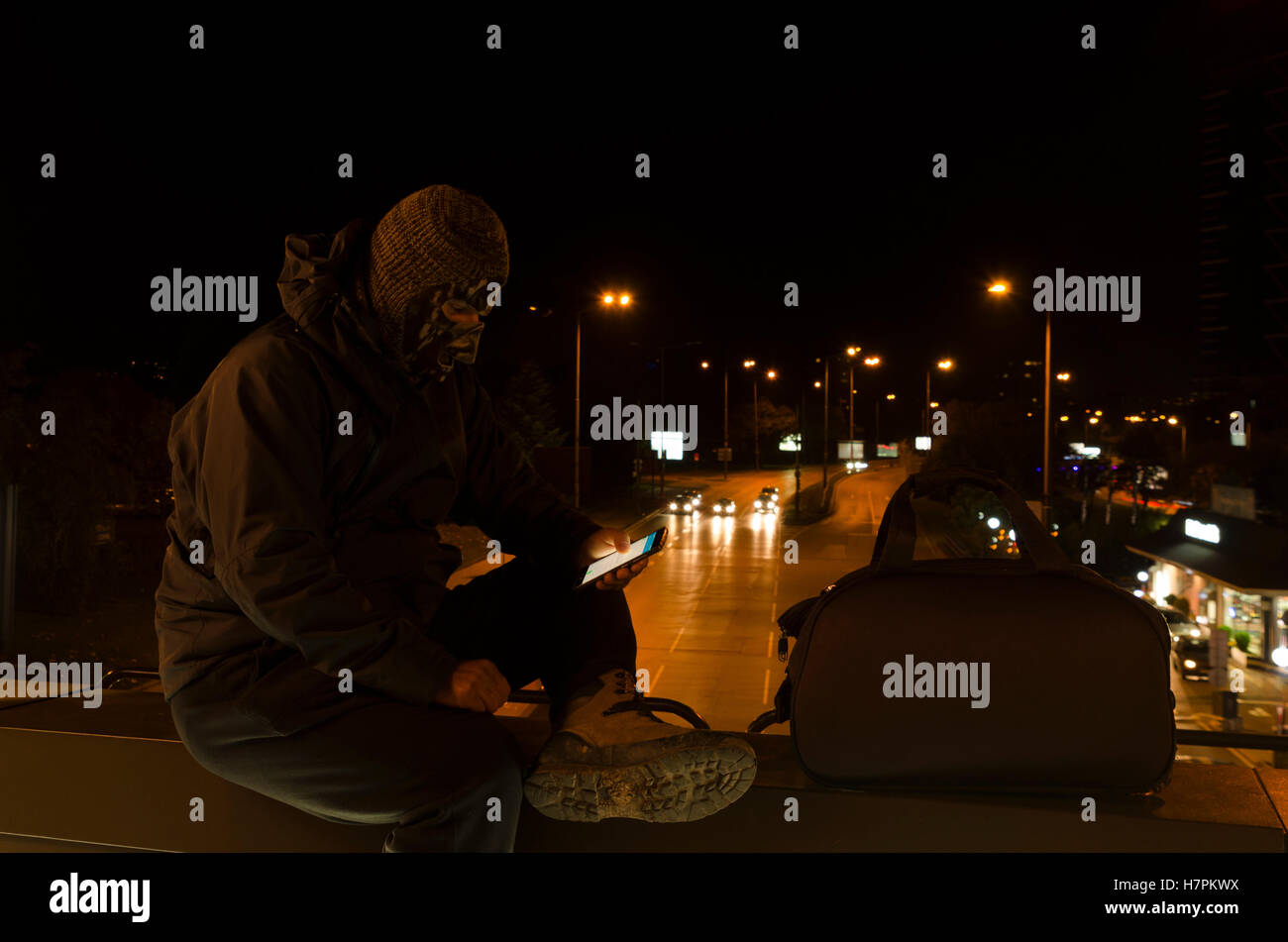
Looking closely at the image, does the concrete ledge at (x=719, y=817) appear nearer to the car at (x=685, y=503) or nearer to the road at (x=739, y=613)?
the road at (x=739, y=613)

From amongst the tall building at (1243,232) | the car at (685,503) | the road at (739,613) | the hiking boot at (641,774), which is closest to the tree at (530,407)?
the car at (685,503)

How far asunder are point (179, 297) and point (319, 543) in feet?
14.1

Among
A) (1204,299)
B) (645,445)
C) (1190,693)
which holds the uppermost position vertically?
(1204,299)

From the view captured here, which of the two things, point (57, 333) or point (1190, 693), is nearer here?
point (57, 333)

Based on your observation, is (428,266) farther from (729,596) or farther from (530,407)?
(530,407)

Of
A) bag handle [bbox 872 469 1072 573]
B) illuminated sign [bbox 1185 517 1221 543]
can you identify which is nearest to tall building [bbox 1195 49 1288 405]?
illuminated sign [bbox 1185 517 1221 543]

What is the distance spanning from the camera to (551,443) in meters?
49.4

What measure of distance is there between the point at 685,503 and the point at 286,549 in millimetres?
49781

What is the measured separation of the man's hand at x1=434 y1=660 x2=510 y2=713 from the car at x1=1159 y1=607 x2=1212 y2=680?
2583 cm

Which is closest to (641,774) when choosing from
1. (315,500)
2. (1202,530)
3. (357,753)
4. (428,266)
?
(357,753)

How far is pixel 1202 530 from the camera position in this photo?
3062cm

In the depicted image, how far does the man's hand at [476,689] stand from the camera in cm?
176
